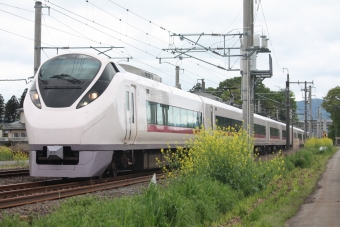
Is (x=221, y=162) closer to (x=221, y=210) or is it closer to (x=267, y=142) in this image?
(x=221, y=210)

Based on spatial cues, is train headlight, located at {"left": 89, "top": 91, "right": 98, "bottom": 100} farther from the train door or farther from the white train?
the train door

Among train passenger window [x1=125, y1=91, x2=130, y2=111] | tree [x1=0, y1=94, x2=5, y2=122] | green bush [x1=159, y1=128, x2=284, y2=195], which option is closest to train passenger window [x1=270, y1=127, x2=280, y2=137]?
train passenger window [x1=125, y1=91, x2=130, y2=111]

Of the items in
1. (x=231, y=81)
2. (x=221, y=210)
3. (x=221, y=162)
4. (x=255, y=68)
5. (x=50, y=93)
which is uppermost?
(x=231, y=81)

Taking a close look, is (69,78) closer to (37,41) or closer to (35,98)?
(35,98)

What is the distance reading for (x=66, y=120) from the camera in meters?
14.7

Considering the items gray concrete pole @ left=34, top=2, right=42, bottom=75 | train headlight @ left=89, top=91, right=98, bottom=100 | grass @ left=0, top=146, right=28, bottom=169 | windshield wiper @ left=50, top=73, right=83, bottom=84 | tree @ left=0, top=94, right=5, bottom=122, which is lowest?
grass @ left=0, top=146, right=28, bottom=169

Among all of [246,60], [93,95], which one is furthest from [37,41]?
[93,95]

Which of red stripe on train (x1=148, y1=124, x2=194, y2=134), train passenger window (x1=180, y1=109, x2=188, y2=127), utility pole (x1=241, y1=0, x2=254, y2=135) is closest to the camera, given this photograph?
red stripe on train (x1=148, y1=124, x2=194, y2=134)

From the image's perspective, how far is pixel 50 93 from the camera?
15297 millimetres

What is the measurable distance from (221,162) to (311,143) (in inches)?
1572

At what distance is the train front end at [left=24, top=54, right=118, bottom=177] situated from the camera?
48.1 ft

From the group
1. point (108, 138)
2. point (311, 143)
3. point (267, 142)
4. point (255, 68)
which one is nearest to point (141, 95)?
point (108, 138)

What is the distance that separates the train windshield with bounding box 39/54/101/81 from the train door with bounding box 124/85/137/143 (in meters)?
1.33

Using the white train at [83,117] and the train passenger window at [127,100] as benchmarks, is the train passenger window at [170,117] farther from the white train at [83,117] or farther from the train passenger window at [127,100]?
the train passenger window at [127,100]
